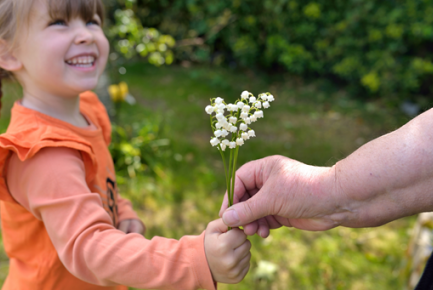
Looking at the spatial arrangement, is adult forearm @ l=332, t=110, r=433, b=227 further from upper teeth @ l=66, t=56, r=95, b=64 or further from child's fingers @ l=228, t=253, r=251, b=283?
upper teeth @ l=66, t=56, r=95, b=64

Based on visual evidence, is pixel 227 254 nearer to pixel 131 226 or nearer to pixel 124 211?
pixel 131 226

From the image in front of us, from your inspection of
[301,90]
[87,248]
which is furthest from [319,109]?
[87,248]

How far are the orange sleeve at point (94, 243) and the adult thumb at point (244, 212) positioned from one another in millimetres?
145

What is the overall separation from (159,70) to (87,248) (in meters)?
6.99

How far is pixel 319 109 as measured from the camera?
20.7 ft

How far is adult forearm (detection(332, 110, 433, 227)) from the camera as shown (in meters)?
1.14

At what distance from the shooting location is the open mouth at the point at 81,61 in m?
1.58

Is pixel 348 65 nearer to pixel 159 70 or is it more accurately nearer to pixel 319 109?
pixel 319 109

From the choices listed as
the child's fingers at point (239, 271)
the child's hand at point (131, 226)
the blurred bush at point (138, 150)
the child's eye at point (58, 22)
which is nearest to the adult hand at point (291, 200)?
the child's fingers at point (239, 271)

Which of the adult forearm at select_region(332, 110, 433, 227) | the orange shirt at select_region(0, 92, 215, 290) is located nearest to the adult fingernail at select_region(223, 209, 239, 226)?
the orange shirt at select_region(0, 92, 215, 290)

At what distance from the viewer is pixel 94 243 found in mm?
1237

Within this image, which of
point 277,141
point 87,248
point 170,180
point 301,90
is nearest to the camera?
point 87,248

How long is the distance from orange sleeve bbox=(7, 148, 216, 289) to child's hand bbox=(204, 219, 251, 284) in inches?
1.1

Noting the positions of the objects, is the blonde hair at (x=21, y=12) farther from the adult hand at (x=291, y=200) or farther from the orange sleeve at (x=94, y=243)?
the adult hand at (x=291, y=200)
